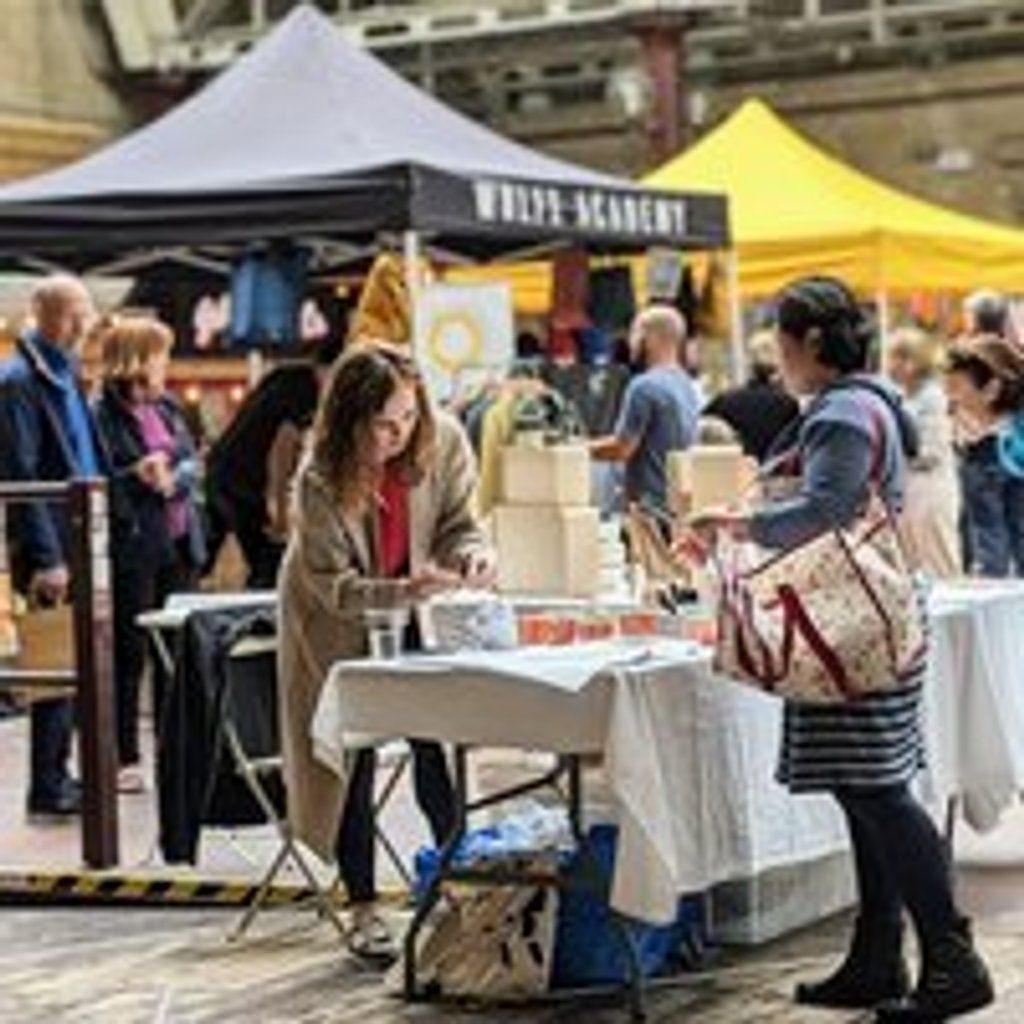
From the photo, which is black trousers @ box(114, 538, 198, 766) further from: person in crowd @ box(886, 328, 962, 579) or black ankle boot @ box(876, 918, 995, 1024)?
black ankle boot @ box(876, 918, 995, 1024)

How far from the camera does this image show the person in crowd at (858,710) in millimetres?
5000

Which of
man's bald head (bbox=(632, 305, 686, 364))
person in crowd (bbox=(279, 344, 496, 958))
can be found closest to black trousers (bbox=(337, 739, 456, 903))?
person in crowd (bbox=(279, 344, 496, 958))

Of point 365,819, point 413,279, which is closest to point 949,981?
point 365,819

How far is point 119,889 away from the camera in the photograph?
679 cm

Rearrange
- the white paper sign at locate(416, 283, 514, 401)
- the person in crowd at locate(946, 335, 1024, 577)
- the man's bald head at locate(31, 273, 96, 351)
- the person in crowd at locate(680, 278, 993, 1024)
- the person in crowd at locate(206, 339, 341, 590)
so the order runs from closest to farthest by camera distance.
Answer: the person in crowd at locate(680, 278, 993, 1024)
the person in crowd at locate(206, 339, 341, 590)
the man's bald head at locate(31, 273, 96, 351)
the person in crowd at locate(946, 335, 1024, 577)
the white paper sign at locate(416, 283, 514, 401)

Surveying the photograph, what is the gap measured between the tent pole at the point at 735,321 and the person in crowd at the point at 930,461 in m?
0.79

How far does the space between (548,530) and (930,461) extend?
497 cm

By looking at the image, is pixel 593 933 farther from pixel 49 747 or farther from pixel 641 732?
pixel 49 747

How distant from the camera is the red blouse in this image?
5.75m

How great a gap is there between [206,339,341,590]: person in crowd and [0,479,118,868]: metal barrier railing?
43 cm

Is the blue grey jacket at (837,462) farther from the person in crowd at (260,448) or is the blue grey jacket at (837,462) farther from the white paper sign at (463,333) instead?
the white paper sign at (463,333)

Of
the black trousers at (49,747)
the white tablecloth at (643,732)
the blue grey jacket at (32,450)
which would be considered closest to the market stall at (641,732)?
the white tablecloth at (643,732)

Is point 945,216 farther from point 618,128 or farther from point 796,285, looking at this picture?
point 796,285

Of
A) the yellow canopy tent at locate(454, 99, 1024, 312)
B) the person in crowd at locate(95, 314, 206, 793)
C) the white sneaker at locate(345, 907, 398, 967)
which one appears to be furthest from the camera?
the yellow canopy tent at locate(454, 99, 1024, 312)
